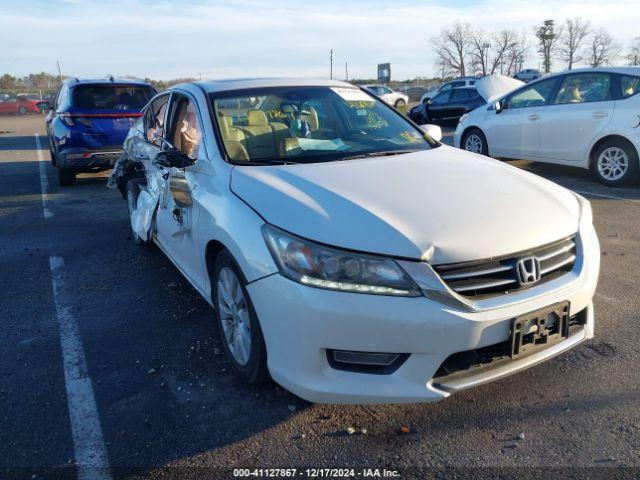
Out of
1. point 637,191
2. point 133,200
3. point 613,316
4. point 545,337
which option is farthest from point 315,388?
point 637,191

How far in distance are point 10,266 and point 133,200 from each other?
51.9 inches

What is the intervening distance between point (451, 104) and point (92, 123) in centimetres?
1319

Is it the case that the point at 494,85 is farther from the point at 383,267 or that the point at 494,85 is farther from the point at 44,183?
the point at 383,267

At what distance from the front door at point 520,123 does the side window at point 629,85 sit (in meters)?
1.07

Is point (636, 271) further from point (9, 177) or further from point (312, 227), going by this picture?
point (9, 177)

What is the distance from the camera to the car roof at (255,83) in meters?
4.11

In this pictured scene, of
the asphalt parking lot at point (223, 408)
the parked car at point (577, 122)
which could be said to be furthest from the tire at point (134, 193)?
the parked car at point (577, 122)

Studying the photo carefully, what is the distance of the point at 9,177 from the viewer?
10797 mm

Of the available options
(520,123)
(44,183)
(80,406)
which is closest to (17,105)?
(44,183)

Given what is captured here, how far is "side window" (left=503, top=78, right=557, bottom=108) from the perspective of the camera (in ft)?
28.5

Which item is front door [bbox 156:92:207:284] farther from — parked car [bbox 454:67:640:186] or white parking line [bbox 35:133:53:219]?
parked car [bbox 454:67:640:186]

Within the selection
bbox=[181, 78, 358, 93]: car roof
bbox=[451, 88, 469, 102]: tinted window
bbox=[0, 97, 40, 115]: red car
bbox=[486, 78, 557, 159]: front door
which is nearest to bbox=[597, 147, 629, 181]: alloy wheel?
bbox=[486, 78, 557, 159]: front door

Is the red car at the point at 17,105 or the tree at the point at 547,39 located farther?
the tree at the point at 547,39

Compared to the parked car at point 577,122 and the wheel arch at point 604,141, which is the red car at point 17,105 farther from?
the wheel arch at point 604,141
